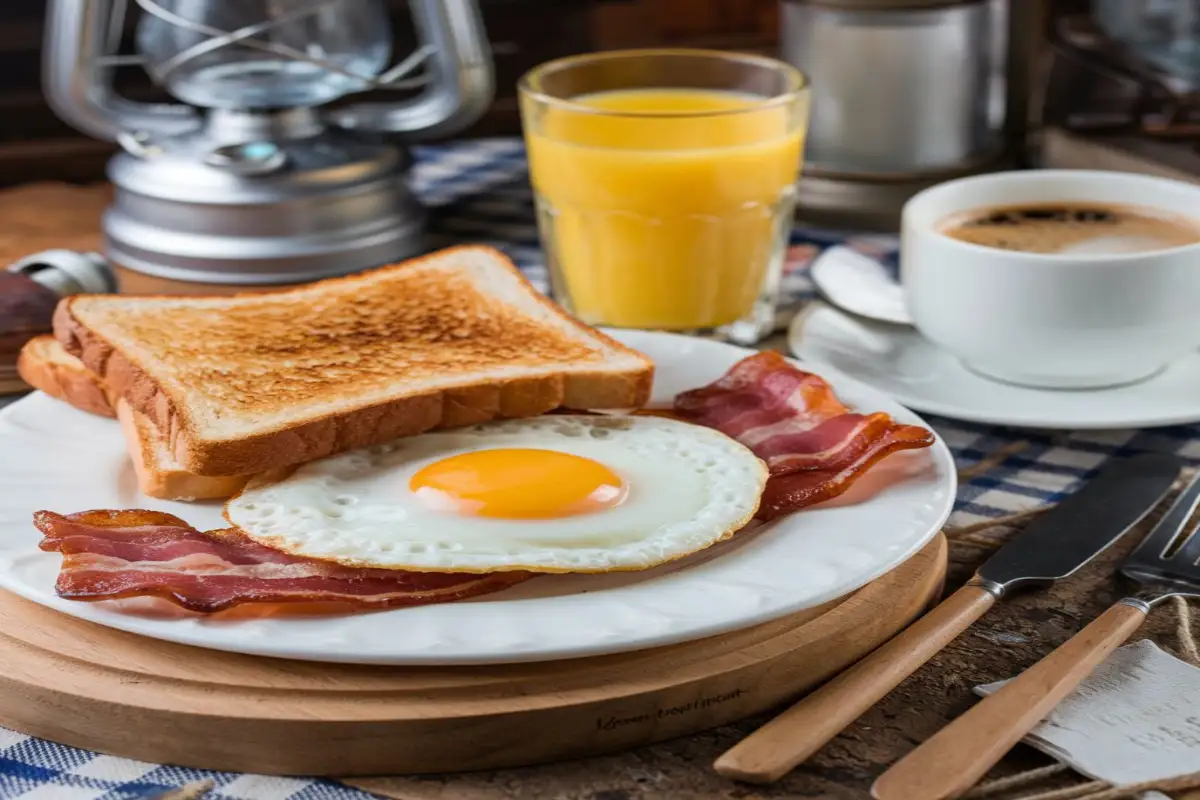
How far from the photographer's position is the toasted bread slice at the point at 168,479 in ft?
4.53

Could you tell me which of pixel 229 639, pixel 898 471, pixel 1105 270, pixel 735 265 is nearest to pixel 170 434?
pixel 229 639

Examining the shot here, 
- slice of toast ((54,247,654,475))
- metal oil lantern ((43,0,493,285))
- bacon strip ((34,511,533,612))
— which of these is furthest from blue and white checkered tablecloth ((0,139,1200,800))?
slice of toast ((54,247,654,475))

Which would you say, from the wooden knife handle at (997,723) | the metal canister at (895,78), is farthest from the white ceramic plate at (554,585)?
the metal canister at (895,78)

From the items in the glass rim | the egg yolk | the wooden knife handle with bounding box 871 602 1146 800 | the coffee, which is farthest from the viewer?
the glass rim

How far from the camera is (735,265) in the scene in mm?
2043

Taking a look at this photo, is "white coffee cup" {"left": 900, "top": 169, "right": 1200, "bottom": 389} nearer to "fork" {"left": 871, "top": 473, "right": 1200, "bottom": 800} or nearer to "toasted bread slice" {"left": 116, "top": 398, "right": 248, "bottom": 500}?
"fork" {"left": 871, "top": 473, "right": 1200, "bottom": 800}

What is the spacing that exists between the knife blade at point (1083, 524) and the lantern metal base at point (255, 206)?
1.23m

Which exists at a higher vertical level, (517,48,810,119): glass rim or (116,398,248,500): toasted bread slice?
(517,48,810,119): glass rim

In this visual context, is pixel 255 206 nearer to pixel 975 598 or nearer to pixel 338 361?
pixel 338 361

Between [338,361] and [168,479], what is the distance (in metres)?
0.28

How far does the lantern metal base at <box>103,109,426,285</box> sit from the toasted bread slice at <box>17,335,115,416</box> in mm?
641

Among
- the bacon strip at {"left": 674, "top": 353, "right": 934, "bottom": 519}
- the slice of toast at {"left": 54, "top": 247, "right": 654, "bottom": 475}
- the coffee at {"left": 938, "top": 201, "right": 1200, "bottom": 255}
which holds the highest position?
the coffee at {"left": 938, "top": 201, "right": 1200, "bottom": 255}

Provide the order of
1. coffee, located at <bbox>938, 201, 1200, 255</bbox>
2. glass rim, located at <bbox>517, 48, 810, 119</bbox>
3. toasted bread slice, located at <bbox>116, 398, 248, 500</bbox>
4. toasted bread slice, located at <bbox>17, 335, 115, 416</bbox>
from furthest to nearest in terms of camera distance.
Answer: glass rim, located at <bbox>517, 48, 810, 119</bbox> < coffee, located at <bbox>938, 201, 1200, 255</bbox> < toasted bread slice, located at <bbox>17, 335, 115, 416</bbox> < toasted bread slice, located at <bbox>116, 398, 248, 500</bbox>

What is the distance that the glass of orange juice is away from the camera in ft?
6.45
